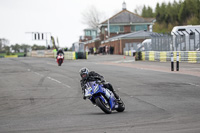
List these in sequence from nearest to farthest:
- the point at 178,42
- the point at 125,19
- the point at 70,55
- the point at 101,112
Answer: the point at 101,112
the point at 178,42
the point at 70,55
the point at 125,19

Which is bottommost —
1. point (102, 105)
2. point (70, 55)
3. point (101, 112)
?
point (101, 112)

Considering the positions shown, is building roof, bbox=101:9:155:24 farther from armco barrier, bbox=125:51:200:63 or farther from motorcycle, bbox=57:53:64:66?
motorcycle, bbox=57:53:64:66

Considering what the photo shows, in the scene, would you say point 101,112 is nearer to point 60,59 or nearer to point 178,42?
point 60,59

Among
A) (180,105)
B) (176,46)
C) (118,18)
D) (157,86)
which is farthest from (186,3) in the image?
(180,105)

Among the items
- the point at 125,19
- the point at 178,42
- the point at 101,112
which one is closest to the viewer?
the point at 101,112

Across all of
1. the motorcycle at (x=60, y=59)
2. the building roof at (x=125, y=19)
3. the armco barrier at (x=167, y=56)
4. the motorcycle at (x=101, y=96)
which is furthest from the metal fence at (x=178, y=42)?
the building roof at (x=125, y=19)

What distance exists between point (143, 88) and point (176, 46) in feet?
69.0

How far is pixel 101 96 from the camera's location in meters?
9.53

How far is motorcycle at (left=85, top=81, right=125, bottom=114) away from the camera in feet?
31.1

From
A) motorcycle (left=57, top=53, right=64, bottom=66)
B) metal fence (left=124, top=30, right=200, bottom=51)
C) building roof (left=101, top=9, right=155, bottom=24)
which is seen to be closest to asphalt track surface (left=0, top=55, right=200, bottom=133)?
metal fence (left=124, top=30, right=200, bottom=51)

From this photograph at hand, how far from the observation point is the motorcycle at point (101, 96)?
9.48 metres

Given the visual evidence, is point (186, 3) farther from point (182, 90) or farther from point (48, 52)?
point (182, 90)

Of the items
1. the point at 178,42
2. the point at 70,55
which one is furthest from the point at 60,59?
the point at 70,55

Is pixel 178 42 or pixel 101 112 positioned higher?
pixel 178 42
